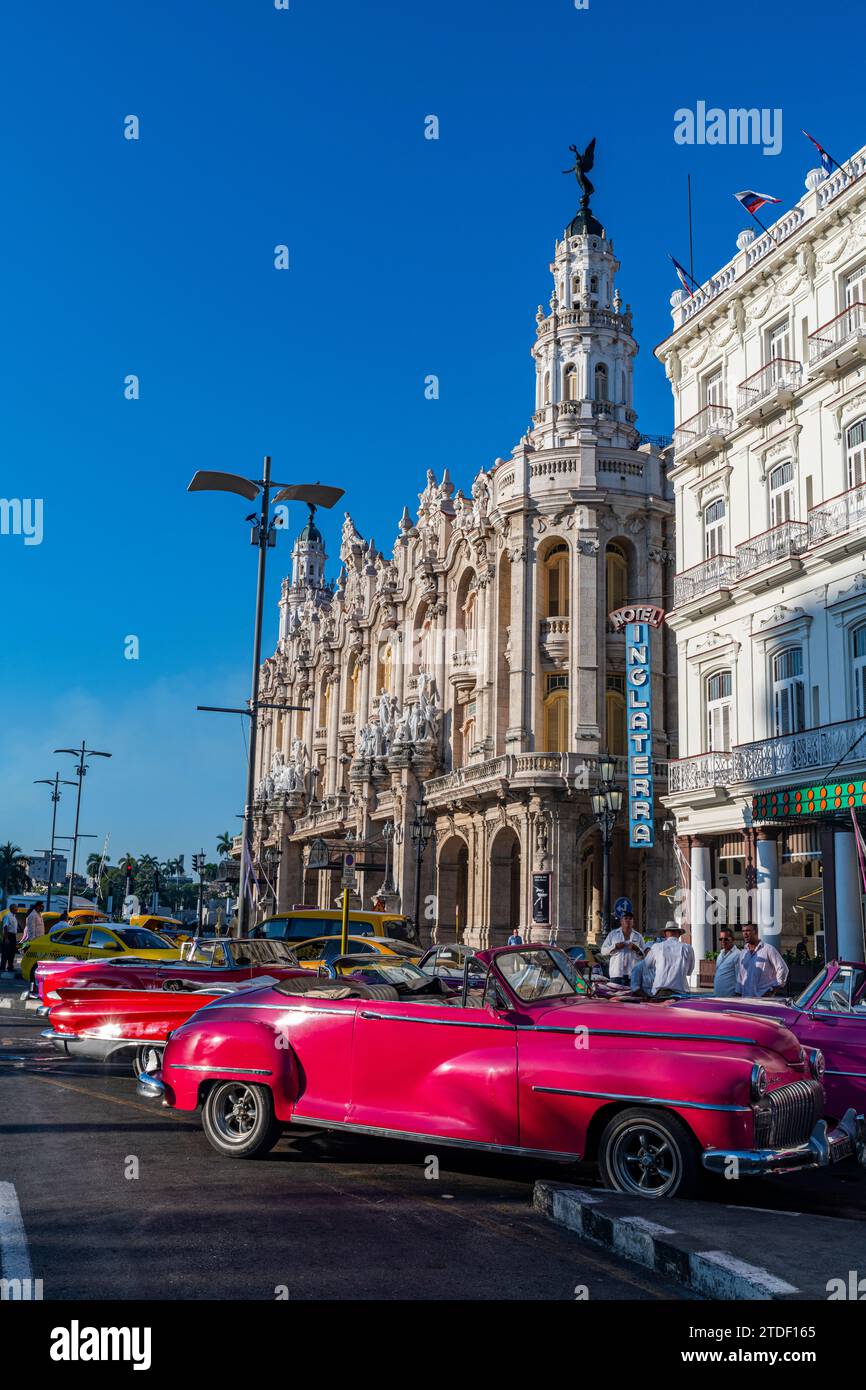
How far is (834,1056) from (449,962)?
9683mm

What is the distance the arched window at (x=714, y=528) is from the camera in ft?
90.2

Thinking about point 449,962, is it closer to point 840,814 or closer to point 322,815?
point 840,814

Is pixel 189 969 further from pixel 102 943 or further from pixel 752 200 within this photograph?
pixel 752 200

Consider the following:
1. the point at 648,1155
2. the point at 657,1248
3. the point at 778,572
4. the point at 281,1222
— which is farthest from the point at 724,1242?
the point at 778,572

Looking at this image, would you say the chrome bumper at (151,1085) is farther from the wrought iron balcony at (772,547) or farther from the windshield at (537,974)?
the wrought iron balcony at (772,547)

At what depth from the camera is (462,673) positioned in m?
47.7

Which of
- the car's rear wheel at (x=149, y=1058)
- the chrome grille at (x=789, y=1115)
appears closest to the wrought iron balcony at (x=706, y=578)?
the car's rear wheel at (x=149, y=1058)

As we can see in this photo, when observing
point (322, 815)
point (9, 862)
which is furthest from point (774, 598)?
point (9, 862)

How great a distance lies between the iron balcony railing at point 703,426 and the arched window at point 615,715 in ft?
46.8

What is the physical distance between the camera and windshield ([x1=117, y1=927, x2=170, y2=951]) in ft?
72.2

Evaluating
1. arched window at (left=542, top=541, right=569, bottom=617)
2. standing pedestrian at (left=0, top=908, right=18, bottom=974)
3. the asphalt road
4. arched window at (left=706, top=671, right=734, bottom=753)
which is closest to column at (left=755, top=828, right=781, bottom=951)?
arched window at (left=706, top=671, right=734, bottom=753)

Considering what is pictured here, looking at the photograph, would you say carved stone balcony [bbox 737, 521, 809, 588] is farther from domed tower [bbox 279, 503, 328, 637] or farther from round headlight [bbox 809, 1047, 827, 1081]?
domed tower [bbox 279, 503, 328, 637]

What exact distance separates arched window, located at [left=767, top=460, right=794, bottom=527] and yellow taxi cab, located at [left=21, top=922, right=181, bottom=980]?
15.3m

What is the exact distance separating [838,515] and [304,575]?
2944 inches
